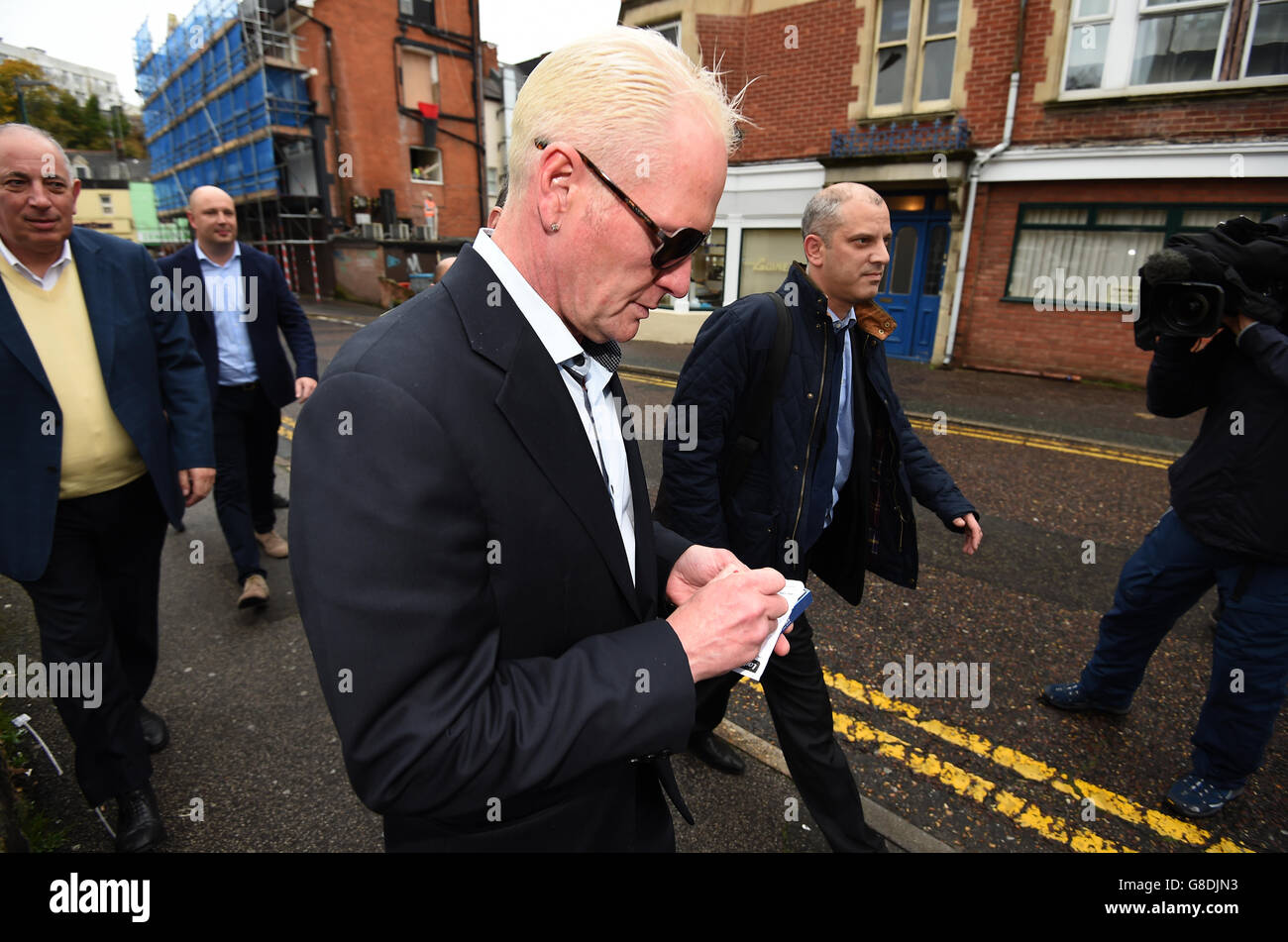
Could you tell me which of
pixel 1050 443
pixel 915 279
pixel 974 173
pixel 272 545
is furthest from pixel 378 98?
pixel 1050 443

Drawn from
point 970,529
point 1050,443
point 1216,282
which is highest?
point 1216,282

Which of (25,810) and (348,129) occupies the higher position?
(348,129)

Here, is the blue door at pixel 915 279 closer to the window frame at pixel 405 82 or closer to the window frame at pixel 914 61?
the window frame at pixel 914 61

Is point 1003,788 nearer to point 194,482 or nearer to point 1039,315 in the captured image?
point 194,482

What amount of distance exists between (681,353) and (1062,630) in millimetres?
10542

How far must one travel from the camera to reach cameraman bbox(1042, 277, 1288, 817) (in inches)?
96.3

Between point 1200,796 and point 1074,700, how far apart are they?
60 cm

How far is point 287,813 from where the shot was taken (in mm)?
2521

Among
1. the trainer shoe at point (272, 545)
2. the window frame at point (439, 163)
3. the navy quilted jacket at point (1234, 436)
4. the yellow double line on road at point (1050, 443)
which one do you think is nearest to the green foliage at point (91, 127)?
the window frame at point (439, 163)

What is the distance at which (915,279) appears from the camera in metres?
12.4

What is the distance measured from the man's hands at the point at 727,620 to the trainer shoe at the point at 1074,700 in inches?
105

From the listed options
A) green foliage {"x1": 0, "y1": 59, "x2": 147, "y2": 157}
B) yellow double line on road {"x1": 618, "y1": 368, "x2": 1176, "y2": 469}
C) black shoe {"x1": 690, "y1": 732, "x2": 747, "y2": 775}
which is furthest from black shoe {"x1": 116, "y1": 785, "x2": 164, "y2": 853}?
green foliage {"x1": 0, "y1": 59, "x2": 147, "y2": 157}

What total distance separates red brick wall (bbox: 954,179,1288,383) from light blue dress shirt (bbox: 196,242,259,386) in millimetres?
11235

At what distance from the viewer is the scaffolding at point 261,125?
78.1 feet
